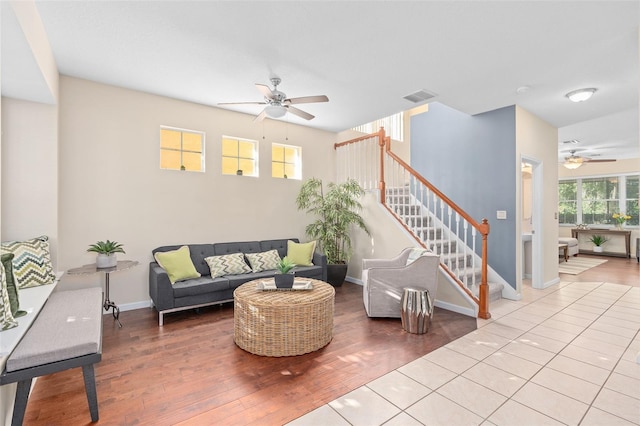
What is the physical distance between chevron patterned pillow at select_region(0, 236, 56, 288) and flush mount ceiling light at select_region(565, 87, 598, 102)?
21.4 ft

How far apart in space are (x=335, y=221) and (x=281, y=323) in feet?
9.53

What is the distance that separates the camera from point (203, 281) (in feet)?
12.9

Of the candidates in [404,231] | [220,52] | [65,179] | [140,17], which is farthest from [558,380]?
[65,179]

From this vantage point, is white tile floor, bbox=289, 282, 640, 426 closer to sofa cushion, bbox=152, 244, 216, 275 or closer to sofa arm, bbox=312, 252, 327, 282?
sofa arm, bbox=312, 252, 327, 282

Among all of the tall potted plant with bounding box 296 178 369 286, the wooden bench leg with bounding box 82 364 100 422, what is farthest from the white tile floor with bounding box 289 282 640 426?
the tall potted plant with bounding box 296 178 369 286

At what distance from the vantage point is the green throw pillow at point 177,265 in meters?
3.85

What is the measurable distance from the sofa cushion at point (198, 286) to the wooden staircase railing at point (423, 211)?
9.59 feet

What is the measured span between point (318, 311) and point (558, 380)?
2011mm

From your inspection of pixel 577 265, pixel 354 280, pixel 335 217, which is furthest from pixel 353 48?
pixel 577 265

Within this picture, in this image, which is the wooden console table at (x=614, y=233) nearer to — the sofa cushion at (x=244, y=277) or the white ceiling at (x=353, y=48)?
the white ceiling at (x=353, y=48)

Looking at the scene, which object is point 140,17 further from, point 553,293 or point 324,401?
point 553,293

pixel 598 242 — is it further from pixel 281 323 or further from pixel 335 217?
pixel 281 323

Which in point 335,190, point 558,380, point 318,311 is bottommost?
point 558,380

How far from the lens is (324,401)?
2.16 meters
